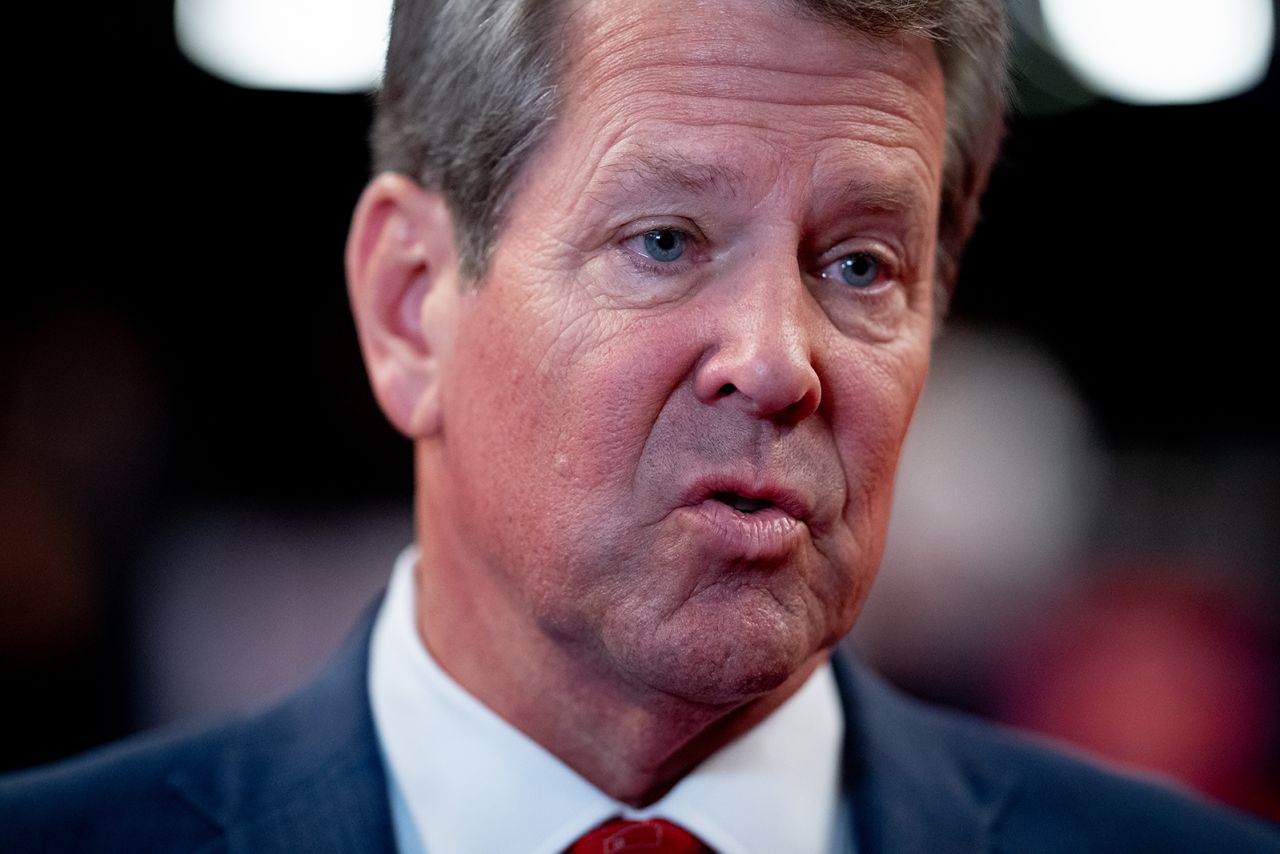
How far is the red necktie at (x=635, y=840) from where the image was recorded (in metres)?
1.68

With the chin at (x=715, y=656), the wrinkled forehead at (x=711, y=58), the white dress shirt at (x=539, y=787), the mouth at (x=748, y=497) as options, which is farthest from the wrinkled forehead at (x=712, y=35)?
the white dress shirt at (x=539, y=787)

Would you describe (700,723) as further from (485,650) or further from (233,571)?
(233,571)

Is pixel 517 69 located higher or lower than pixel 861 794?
higher

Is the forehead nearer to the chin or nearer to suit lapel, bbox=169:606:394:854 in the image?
the chin

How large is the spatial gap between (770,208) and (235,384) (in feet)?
12.6

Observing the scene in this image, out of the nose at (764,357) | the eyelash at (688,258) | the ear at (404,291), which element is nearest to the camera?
the nose at (764,357)

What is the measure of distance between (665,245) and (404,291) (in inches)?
18.3

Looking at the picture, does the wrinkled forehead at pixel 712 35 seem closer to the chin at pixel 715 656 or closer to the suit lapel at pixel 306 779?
the chin at pixel 715 656

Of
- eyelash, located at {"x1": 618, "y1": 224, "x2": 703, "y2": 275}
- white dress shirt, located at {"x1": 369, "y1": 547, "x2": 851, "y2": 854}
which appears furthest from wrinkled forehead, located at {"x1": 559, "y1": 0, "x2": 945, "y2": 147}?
white dress shirt, located at {"x1": 369, "y1": 547, "x2": 851, "y2": 854}

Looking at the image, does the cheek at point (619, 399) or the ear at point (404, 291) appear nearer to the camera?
the cheek at point (619, 399)

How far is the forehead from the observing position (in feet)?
5.04

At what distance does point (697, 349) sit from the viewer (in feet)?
5.01

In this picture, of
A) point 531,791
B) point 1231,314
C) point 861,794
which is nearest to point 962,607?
point 1231,314

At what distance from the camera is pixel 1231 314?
18.9 ft
